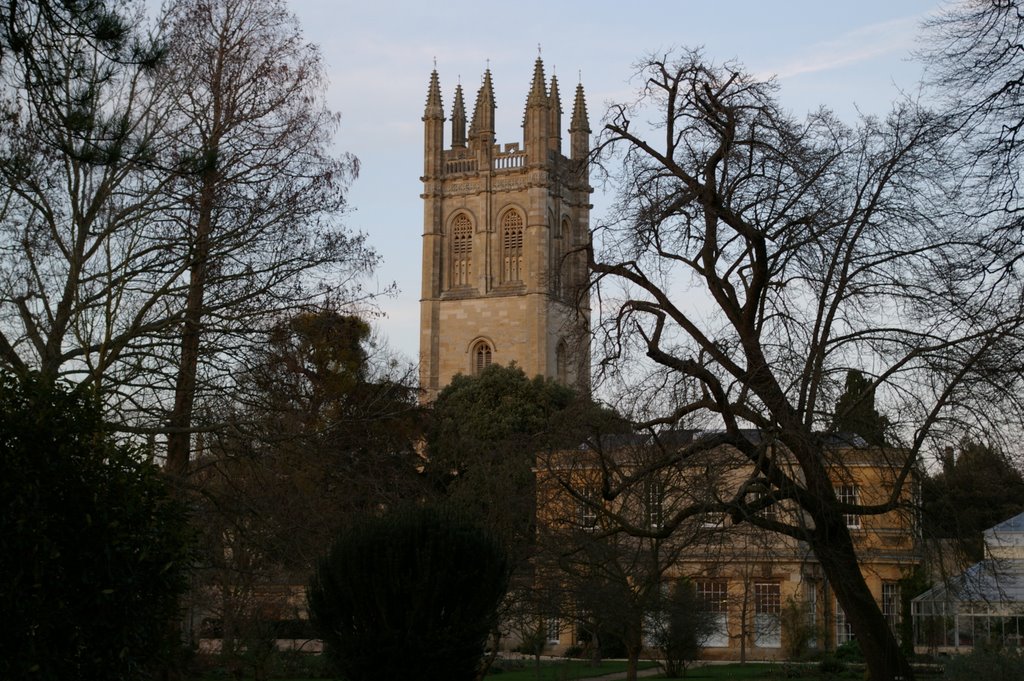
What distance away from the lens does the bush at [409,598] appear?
1220 centimetres

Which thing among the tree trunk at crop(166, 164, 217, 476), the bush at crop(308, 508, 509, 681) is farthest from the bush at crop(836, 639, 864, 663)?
the bush at crop(308, 508, 509, 681)

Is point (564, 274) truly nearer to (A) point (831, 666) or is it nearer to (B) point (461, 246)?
(A) point (831, 666)

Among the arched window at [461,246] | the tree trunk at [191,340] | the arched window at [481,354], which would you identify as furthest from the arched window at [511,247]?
the tree trunk at [191,340]

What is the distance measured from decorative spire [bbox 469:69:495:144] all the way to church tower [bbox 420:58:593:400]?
0.06 m

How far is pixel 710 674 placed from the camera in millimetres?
29844

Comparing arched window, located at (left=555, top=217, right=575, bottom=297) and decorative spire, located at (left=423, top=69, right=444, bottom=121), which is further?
decorative spire, located at (left=423, top=69, right=444, bottom=121)

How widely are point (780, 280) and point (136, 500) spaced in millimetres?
7483

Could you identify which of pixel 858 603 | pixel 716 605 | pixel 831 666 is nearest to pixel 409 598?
pixel 858 603

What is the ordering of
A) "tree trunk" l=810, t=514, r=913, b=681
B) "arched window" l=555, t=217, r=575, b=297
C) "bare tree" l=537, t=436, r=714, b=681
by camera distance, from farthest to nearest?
1. "bare tree" l=537, t=436, r=714, b=681
2. "arched window" l=555, t=217, r=575, b=297
3. "tree trunk" l=810, t=514, r=913, b=681

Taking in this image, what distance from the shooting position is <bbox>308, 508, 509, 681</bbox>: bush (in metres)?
12.2

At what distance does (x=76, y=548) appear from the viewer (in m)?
9.62

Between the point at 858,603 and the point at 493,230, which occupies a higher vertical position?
the point at 493,230

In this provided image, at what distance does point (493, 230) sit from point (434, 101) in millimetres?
9901

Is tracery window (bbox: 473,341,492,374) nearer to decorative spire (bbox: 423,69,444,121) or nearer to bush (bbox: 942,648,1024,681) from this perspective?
decorative spire (bbox: 423,69,444,121)
